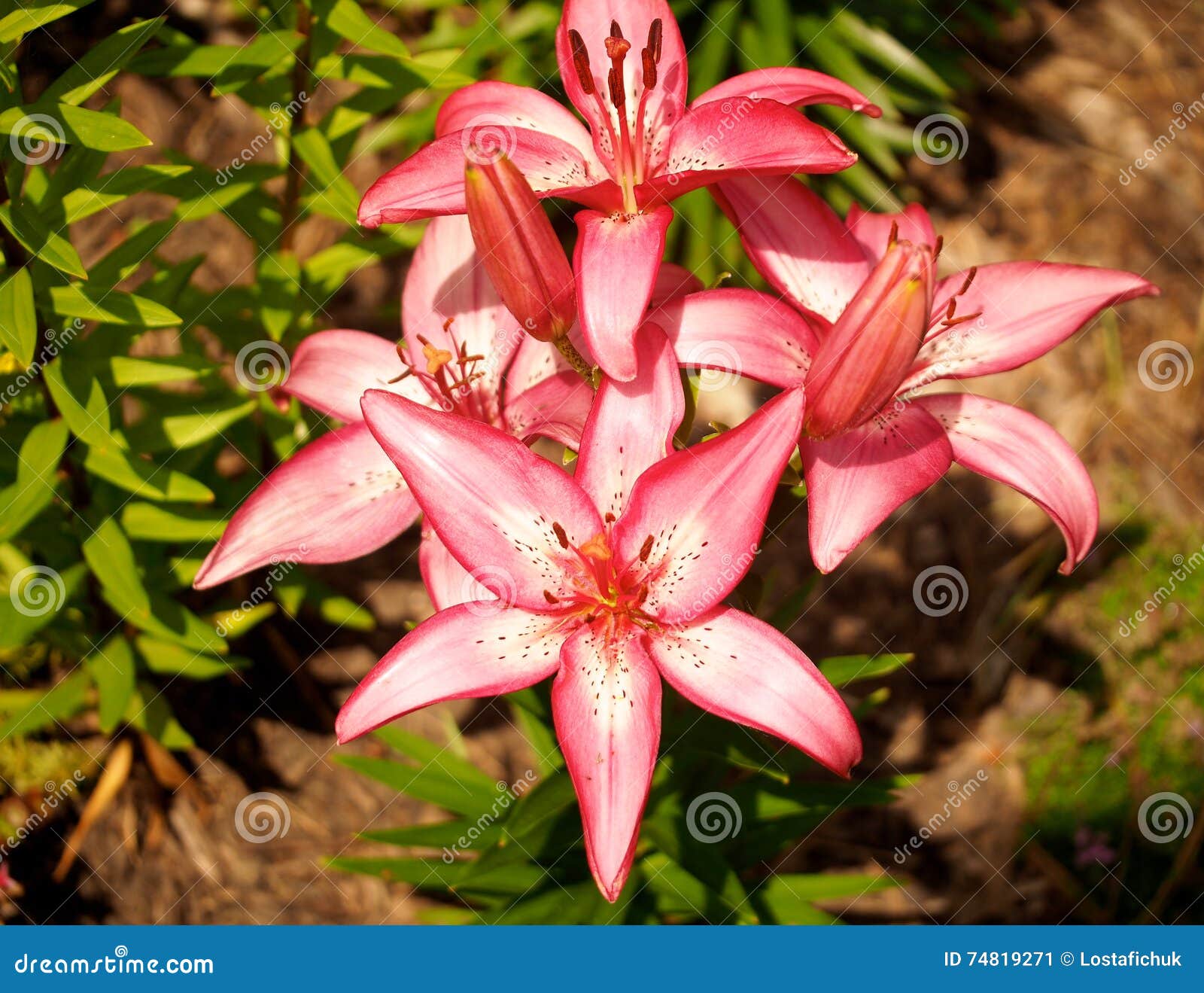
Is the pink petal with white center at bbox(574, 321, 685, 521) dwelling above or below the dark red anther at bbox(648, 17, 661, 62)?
below

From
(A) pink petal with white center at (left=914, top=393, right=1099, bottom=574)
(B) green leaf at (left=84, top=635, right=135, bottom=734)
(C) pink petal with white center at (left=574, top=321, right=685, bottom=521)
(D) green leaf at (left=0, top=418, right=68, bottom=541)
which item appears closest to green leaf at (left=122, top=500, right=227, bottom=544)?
(D) green leaf at (left=0, top=418, right=68, bottom=541)

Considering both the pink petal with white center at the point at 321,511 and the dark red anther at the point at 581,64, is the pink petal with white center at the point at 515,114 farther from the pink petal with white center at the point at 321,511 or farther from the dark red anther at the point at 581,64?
the pink petal with white center at the point at 321,511

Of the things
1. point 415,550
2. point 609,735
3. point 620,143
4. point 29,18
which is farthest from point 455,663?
point 415,550

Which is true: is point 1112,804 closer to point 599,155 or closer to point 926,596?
point 926,596

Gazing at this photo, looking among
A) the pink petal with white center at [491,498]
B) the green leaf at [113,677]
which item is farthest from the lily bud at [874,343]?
the green leaf at [113,677]

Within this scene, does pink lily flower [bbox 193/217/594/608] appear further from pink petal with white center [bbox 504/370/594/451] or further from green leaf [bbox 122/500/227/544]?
green leaf [bbox 122/500/227/544]

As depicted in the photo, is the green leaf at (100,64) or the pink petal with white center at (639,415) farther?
the green leaf at (100,64)

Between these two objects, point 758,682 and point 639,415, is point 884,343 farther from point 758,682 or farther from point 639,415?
point 758,682
